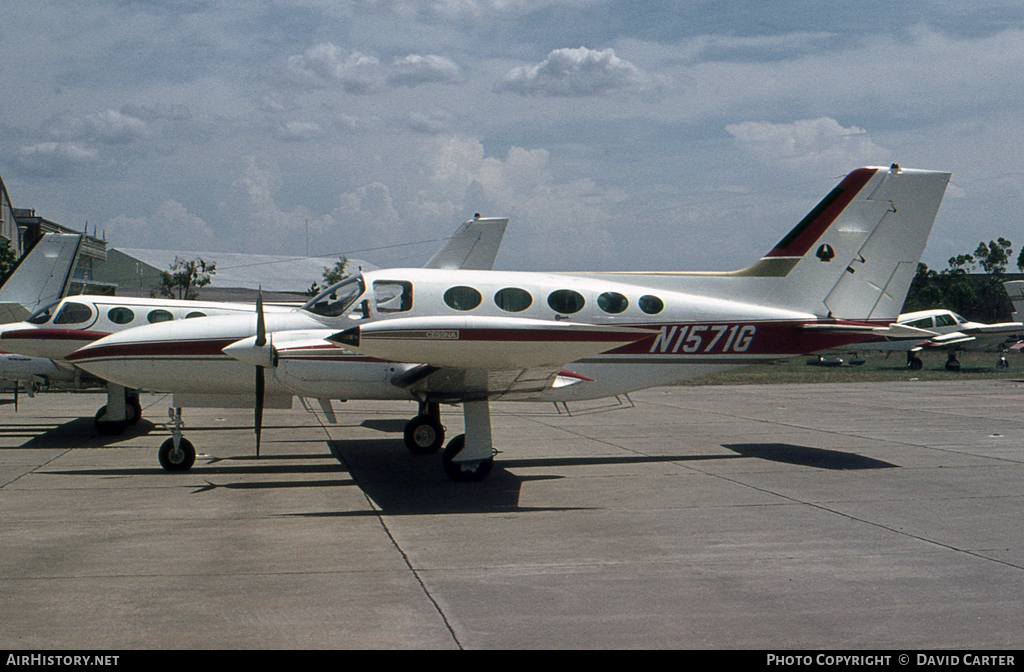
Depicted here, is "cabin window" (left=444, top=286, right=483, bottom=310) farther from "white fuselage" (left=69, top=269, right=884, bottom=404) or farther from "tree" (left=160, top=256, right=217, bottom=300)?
"tree" (left=160, top=256, right=217, bottom=300)

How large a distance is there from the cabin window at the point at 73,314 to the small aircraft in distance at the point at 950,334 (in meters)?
35.1

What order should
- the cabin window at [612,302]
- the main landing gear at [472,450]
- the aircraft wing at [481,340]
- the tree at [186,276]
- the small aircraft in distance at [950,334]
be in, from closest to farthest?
the aircraft wing at [481,340] < the main landing gear at [472,450] < the cabin window at [612,302] < the small aircraft in distance at [950,334] < the tree at [186,276]

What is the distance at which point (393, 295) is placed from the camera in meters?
11.9

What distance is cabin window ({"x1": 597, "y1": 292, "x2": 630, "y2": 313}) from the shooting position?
12734 millimetres

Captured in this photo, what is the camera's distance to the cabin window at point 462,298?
12.0 metres

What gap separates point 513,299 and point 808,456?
5.33m

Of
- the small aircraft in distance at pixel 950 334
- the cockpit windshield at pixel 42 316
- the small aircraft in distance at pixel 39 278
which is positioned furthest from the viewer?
the small aircraft in distance at pixel 950 334

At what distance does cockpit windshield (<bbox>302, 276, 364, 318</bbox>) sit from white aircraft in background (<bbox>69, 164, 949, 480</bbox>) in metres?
0.02

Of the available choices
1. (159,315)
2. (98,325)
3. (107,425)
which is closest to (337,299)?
(107,425)

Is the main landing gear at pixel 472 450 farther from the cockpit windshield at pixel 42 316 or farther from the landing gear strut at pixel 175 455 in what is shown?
the cockpit windshield at pixel 42 316

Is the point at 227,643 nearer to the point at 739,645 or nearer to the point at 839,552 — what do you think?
the point at 739,645

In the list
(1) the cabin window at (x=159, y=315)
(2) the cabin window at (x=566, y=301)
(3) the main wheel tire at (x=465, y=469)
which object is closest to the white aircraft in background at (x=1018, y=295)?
(2) the cabin window at (x=566, y=301)

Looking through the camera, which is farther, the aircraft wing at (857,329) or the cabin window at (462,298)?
the aircraft wing at (857,329)

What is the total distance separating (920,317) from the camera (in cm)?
4294
